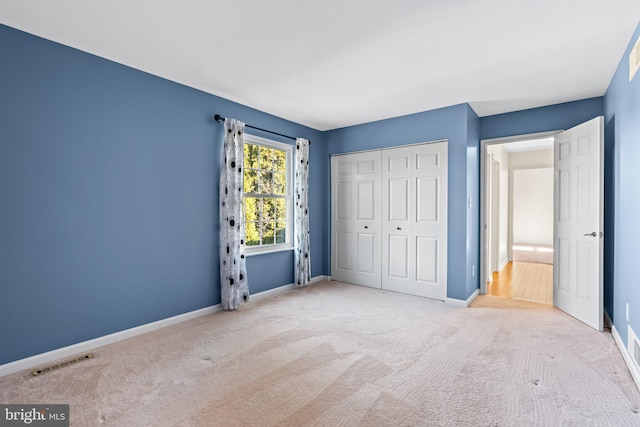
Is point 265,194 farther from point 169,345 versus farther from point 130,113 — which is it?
point 169,345

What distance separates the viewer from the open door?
313cm

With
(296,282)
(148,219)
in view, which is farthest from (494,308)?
(148,219)

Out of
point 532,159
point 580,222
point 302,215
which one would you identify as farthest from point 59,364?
point 532,159

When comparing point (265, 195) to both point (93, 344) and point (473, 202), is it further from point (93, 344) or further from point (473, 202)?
point (473, 202)

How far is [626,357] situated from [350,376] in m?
2.18

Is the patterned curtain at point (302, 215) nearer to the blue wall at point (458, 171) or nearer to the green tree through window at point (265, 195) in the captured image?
the green tree through window at point (265, 195)

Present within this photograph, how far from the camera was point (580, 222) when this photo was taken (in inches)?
133

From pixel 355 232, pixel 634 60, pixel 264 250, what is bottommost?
pixel 264 250

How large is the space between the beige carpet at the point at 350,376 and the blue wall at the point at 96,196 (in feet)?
1.20

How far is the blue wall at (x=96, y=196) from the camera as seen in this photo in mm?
2338

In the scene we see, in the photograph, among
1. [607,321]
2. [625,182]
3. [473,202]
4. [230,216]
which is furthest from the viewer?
[473,202]

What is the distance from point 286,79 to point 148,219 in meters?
1.96

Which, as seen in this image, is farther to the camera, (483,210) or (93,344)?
(483,210)

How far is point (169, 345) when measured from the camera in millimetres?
2793
